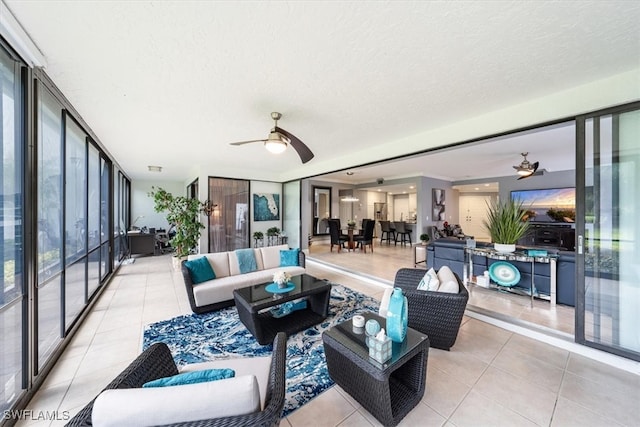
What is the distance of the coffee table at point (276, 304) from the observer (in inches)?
98.6

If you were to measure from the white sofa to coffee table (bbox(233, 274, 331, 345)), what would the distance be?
0.55 metres

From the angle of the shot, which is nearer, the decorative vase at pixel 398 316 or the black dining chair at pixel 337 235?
the decorative vase at pixel 398 316

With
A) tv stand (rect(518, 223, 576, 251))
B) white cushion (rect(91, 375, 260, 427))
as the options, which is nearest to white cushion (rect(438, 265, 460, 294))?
white cushion (rect(91, 375, 260, 427))

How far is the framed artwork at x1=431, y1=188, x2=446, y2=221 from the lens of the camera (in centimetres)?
835

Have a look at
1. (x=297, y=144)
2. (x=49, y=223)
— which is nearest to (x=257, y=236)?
(x=297, y=144)

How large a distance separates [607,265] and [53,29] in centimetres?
496

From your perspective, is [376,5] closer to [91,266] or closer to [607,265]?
[607,265]

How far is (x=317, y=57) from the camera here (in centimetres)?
188

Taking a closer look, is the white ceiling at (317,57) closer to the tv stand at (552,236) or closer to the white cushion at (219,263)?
the white cushion at (219,263)

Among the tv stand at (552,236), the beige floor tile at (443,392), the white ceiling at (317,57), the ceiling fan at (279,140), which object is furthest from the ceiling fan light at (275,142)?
the tv stand at (552,236)

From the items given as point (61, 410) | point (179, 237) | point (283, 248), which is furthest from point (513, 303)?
point (179, 237)

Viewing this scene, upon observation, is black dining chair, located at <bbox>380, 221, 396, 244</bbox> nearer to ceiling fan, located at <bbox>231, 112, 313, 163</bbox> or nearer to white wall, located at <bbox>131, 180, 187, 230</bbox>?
ceiling fan, located at <bbox>231, 112, 313, 163</bbox>

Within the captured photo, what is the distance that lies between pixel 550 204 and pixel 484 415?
26.6ft

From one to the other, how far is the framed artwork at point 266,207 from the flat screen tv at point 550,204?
7.65 m
